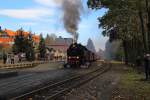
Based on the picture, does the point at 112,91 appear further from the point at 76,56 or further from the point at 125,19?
the point at 76,56

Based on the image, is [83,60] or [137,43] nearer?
[83,60]

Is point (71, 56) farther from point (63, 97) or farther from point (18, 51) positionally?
point (63, 97)

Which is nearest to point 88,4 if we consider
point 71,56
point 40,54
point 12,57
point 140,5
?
point 71,56

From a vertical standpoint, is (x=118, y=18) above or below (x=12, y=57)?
above

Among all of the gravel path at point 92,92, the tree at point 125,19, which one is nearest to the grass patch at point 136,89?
the gravel path at point 92,92

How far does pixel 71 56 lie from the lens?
2409 inches

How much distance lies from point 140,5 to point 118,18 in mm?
20637

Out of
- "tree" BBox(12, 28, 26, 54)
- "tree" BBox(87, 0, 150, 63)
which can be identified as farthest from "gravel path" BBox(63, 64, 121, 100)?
"tree" BBox(12, 28, 26, 54)

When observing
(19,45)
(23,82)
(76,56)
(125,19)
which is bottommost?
(23,82)

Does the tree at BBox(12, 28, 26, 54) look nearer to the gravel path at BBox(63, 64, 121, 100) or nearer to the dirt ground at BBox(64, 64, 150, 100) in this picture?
the dirt ground at BBox(64, 64, 150, 100)

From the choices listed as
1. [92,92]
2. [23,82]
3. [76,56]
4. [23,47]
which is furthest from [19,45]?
[92,92]

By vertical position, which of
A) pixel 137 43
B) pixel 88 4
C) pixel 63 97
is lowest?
pixel 63 97

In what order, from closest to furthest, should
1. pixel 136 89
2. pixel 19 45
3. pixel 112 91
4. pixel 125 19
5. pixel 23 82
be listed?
pixel 112 91 < pixel 136 89 < pixel 23 82 < pixel 125 19 < pixel 19 45

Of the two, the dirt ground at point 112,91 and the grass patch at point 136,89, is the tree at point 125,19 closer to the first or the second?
the grass patch at point 136,89
